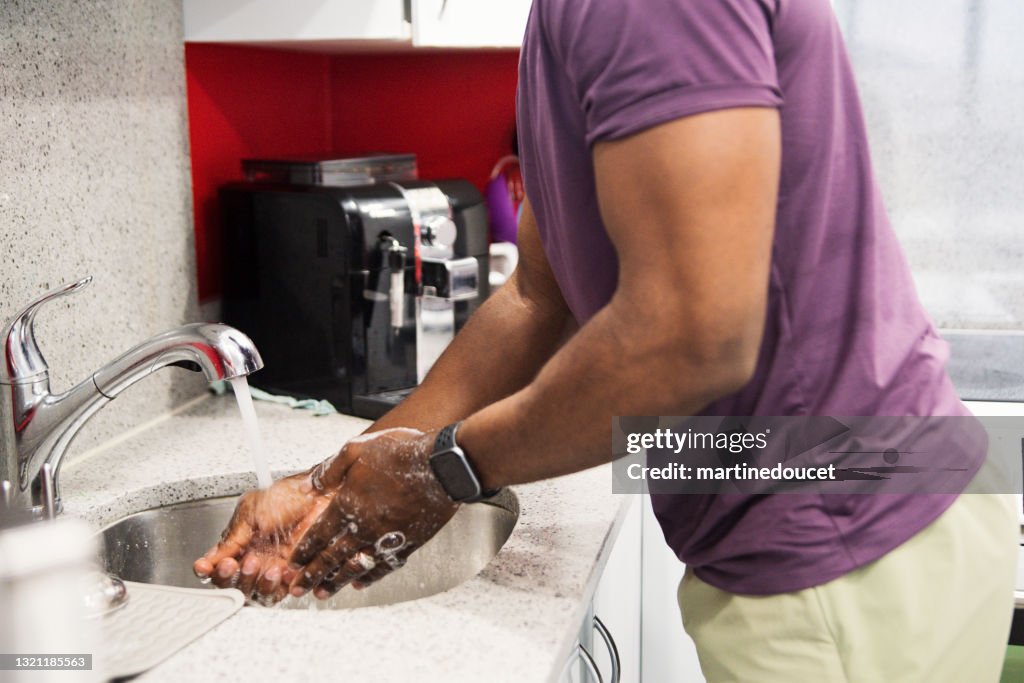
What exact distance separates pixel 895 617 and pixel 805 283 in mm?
275

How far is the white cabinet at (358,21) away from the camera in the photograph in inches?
62.1

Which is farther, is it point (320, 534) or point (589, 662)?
point (589, 662)

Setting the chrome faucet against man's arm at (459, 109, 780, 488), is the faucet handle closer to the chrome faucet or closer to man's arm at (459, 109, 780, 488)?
the chrome faucet

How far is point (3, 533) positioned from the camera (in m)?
0.54

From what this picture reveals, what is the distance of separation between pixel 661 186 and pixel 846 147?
0.72 ft

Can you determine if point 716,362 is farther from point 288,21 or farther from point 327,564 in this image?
point 288,21

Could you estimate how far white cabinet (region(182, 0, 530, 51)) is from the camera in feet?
5.17

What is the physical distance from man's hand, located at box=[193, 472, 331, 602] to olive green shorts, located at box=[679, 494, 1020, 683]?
40 cm

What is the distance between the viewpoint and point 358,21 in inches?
62.2

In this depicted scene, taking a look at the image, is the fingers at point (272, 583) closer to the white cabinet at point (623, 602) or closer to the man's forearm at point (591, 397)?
the man's forearm at point (591, 397)

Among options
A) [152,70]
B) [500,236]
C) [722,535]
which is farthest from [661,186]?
[500,236]

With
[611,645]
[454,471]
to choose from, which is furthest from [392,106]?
[454,471]

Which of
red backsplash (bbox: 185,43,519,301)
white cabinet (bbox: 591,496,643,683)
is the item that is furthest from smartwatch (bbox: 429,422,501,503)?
red backsplash (bbox: 185,43,519,301)

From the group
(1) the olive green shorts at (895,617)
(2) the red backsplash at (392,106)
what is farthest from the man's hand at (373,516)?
(2) the red backsplash at (392,106)
